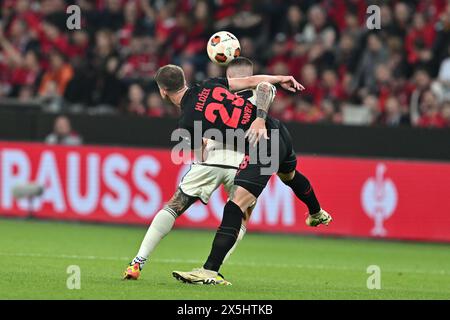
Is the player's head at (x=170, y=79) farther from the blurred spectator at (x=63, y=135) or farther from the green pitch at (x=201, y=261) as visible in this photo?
the blurred spectator at (x=63, y=135)

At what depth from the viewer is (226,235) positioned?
31.2 ft

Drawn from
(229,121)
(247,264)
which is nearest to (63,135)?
(247,264)

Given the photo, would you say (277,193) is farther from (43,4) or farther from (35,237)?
(43,4)

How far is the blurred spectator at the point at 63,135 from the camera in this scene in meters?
17.5

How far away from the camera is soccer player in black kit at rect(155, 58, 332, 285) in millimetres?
9547

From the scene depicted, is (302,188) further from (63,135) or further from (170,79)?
(63,135)

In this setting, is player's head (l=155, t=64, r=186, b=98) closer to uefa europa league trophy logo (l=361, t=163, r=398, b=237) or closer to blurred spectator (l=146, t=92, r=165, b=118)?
uefa europa league trophy logo (l=361, t=163, r=398, b=237)

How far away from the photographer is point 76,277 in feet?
32.0

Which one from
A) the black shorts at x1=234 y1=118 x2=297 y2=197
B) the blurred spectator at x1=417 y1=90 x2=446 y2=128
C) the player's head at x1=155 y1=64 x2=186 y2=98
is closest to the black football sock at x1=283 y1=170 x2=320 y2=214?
the black shorts at x1=234 y1=118 x2=297 y2=197

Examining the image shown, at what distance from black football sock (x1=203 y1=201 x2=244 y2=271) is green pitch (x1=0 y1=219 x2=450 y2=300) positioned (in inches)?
10.9

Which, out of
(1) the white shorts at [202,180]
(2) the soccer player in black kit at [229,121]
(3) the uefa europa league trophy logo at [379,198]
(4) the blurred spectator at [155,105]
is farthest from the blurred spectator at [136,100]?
(2) the soccer player in black kit at [229,121]
